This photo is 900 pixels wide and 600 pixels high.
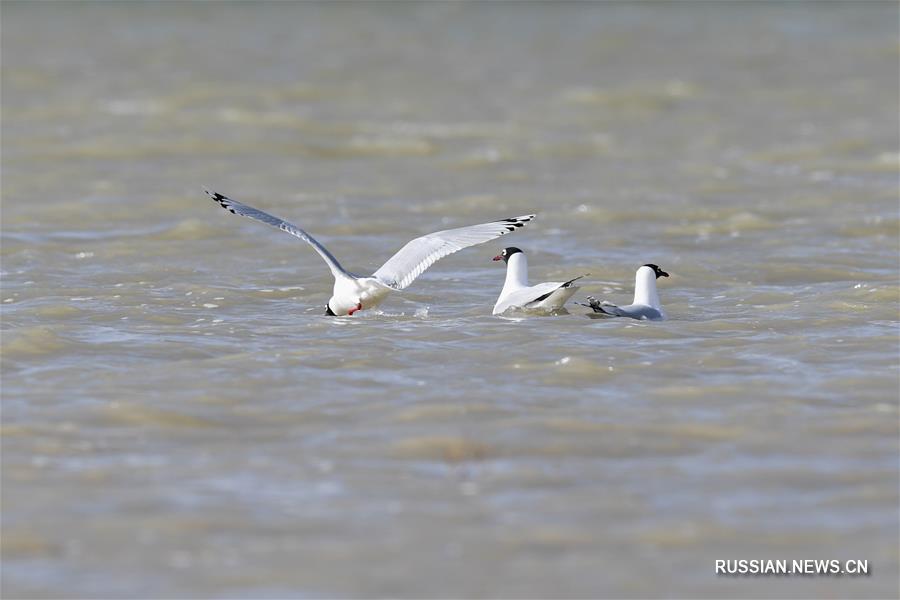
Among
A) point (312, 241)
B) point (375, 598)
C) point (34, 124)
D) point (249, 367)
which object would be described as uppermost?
point (34, 124)

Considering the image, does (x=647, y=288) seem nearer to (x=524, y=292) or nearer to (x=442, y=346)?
(x=524, y=292)

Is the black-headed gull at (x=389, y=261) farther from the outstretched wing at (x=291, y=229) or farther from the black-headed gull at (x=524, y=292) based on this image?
the black-headed gull at (x=524, y=292)

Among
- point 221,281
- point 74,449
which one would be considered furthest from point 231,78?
point 74,449

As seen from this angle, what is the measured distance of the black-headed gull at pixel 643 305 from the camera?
9164 mm

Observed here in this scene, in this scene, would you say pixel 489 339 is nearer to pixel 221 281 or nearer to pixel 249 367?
pixel 249 367

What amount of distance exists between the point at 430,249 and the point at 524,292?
30.7 inches

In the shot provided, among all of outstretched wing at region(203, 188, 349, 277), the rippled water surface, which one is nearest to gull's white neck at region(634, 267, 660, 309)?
the rippled water surface

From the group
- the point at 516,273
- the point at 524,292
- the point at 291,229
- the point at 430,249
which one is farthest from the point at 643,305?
the point at 291,229

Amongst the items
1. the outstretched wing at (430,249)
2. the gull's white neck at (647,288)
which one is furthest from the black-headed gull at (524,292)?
the gull's white neck at (647,288)

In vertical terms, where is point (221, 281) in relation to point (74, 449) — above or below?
above

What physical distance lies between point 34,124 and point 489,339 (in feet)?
37.3

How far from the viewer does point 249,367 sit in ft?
25.7

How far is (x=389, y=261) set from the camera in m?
9.80

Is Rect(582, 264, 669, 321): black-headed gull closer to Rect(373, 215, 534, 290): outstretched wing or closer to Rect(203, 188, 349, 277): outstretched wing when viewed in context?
Rect(373, 215, 534, 290): outstretched wing
